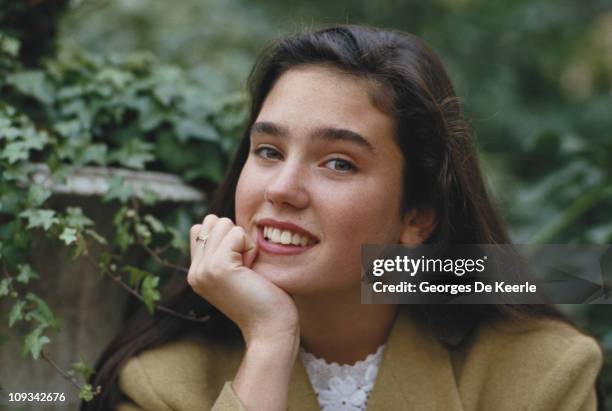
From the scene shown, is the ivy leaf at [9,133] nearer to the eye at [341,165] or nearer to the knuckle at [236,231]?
the knuckle at [236,231]

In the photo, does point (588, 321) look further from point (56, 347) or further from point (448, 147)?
point (56, 347)

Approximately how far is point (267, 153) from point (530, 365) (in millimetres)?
1008

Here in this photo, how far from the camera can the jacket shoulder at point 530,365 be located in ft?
6.87

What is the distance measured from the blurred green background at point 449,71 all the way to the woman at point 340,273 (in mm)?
301

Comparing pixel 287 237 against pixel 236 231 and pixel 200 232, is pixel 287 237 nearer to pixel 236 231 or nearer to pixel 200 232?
pixel 236 231

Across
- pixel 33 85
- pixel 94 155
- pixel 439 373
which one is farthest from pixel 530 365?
pixel 33 85

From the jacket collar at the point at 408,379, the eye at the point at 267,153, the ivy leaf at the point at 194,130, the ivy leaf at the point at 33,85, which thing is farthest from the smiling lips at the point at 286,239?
the ivy leaf at the point at 33,85


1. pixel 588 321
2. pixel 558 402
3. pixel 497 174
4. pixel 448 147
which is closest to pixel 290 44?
pixel 448 147

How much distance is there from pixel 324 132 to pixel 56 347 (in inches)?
45.9

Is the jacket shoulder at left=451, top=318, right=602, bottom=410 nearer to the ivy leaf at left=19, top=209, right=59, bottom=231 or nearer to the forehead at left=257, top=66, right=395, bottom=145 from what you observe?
the forehead at left=257, top=66, right=395, bottom=145

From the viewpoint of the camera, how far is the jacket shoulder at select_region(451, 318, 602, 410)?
82.4 inches

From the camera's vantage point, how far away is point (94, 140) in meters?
2.48

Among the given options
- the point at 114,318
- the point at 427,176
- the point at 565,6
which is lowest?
the point at 114,318

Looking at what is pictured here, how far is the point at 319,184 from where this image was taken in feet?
6.44
